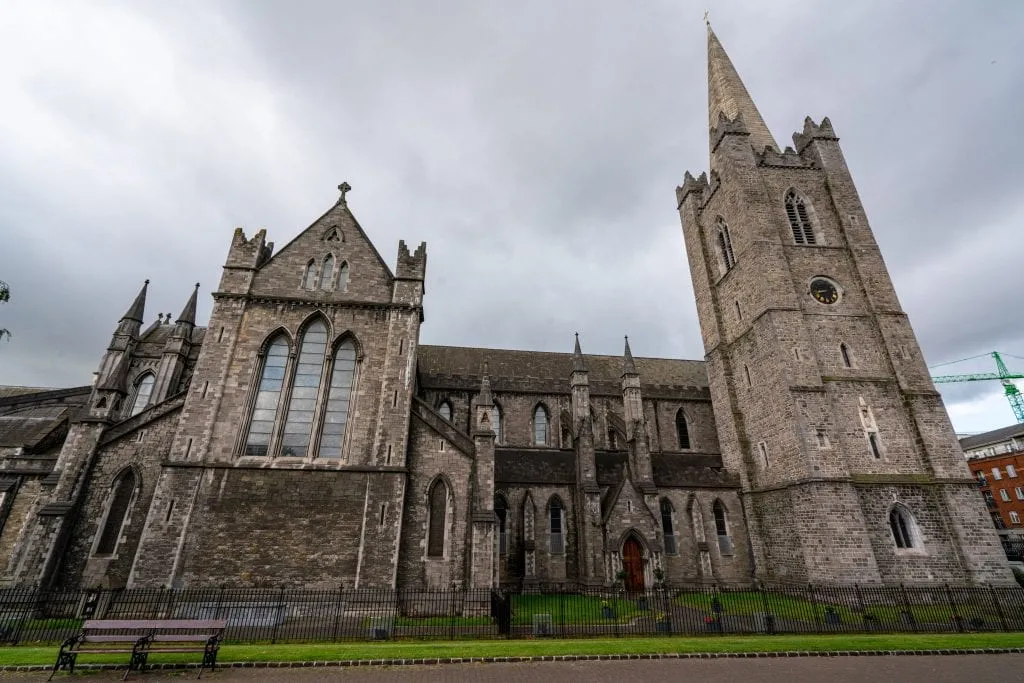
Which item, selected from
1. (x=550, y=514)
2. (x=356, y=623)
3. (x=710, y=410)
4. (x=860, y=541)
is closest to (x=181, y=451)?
(x=356, y=623)

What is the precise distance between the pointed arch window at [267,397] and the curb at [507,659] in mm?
9246

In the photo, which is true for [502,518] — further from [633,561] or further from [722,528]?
[722,528]

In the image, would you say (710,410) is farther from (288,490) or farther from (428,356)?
(288,490)

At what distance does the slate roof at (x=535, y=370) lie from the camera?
3025cm

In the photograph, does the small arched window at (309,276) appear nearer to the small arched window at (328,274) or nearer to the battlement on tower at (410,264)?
the small arched window at (328,274)

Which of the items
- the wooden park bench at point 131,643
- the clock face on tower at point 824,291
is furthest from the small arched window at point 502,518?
the clock face on tower at point 824,291

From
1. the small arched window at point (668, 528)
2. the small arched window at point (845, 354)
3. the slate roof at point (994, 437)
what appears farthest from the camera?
the slate roof at point (994, 437)

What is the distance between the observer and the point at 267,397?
19.3 m

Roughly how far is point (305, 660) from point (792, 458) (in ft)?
70.4

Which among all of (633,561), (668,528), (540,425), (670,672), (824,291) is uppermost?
(824,291)

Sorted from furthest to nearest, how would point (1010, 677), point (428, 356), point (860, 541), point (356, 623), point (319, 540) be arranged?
point (428, 356) → point (860, 541) → point (319, 540) → point (356, 623) → point (1010, 677)

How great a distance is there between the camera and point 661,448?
29641 millimetres

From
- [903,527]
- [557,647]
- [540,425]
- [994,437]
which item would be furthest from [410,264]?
[994,437]

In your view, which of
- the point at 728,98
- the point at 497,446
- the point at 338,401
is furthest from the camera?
the point at 728,98
